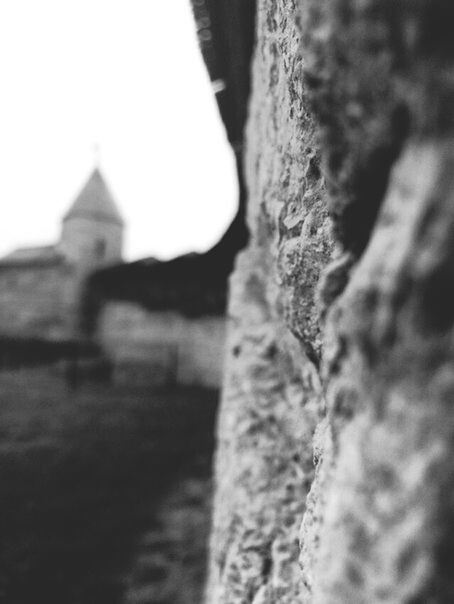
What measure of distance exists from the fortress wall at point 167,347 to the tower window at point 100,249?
6928mm

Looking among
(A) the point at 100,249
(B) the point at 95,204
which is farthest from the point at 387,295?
(B) the point at 95,204

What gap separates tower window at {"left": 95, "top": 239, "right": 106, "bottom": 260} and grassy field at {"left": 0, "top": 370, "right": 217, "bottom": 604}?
43.3 feet

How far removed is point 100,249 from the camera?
20562 millimetres

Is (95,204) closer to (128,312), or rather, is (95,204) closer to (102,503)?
(128,312)

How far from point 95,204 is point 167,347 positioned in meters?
10.9

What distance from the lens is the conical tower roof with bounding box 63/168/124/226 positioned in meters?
20.4

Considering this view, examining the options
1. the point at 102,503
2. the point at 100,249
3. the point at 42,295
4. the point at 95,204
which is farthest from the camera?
the point at 95,204

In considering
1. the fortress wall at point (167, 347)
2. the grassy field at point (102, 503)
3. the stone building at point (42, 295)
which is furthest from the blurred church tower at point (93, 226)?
the grassy field at point (102, 503)

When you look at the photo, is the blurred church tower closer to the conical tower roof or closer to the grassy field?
the conical tower roof

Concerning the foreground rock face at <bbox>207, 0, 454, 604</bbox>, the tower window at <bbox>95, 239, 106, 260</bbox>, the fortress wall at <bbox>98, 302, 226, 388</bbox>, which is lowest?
the fortress wall at <bbox>98, 302, 226, 388</bbox>

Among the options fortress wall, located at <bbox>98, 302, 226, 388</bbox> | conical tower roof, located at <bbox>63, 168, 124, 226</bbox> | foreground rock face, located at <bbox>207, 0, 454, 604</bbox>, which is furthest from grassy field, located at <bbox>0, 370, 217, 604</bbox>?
conical tower roof, located at <bbox>63, 168, 124, 226</bbox>

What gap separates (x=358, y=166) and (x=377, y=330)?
0.56ft

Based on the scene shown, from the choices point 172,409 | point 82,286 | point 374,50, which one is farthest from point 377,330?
point 82,286

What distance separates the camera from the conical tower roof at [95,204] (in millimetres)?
20406
